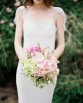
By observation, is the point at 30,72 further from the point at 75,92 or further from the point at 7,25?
the point at 7,25

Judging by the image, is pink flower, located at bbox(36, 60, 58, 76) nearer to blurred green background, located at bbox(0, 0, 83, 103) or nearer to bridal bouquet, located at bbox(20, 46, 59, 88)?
bridal bouquet, located at bbox(20, 46, 59, 88)

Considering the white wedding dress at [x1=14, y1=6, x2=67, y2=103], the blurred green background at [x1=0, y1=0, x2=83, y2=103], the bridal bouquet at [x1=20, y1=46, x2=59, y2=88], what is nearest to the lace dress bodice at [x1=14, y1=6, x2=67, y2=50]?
the white wedding dress at [x1=14, y1=6, x2=67, y2=103]

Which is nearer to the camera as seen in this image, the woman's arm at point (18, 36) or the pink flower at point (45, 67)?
the pink flower at point (45, 67)

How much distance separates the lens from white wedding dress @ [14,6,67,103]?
13.3 feet

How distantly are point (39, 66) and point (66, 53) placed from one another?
7.39ft

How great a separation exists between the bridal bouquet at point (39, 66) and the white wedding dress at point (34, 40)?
0.73 ft

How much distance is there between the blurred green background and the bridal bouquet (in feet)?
6.02

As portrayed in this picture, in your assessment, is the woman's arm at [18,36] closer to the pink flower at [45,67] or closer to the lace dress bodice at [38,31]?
the lace dress bodice at [38,31]

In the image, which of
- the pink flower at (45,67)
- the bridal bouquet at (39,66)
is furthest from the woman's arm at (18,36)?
the pink flower at (45,67)

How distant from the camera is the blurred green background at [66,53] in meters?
5.71

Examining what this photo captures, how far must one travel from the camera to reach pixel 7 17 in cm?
629

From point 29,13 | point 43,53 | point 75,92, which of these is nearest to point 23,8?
point 29,13

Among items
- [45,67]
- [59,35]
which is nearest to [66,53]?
[59,35]

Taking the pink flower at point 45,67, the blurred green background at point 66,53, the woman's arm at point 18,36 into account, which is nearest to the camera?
the pink flower at point 45,67
